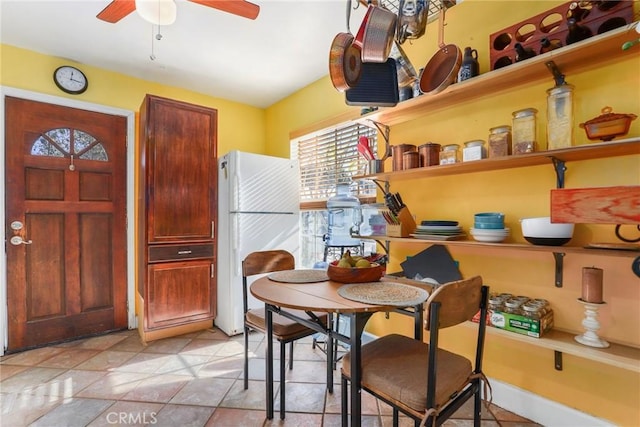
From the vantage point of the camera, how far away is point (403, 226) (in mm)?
2016

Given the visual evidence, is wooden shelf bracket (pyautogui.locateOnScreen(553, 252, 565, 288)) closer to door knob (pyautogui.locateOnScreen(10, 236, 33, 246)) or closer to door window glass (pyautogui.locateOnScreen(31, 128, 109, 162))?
door window glass (pyautogui.locateOnScreen(31, 128, 109, 162))

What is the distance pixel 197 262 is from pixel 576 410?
9.28ft

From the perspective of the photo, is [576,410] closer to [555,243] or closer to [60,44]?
[555,243]

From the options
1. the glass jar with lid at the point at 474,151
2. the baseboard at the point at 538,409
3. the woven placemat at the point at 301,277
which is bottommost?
the baseboard at the point at 538,409

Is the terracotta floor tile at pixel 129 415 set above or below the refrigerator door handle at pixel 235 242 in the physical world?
below

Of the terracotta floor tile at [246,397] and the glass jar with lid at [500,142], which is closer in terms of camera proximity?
the glass jar with lid at [500,142]

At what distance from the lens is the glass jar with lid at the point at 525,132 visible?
148 centimetres

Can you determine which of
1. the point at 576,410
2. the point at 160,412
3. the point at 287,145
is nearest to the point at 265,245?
the point at 287,145

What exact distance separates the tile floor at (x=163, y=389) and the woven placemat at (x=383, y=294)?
791mm

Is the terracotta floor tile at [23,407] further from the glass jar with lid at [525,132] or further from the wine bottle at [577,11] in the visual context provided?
the wine bottle at [577,11]

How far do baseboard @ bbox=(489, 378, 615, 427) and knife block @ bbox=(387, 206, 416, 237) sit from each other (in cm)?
100

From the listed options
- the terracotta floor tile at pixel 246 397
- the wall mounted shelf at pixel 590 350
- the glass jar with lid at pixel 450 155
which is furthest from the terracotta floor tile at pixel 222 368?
the glass jar with lid at pixel 450 155

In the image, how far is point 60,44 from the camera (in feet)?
8.11

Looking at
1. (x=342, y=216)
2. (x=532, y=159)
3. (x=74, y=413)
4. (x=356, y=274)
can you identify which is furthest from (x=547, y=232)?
(x=74, y=413)
